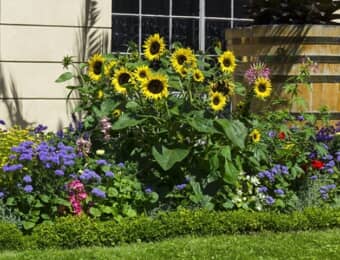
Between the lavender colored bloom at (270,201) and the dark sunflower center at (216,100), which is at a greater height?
the dark sunflower center at (216,100)

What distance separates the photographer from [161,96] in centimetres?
531

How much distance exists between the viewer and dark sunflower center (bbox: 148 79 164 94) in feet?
17.4

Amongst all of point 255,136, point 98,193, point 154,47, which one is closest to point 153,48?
point 154,47

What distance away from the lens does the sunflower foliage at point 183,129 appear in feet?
17.7

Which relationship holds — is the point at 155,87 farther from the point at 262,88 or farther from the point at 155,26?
the point at 155,26

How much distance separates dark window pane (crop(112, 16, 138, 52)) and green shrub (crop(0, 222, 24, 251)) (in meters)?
3.96

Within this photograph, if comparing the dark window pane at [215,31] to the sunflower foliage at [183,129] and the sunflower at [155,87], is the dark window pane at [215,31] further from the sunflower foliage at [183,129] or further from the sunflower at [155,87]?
the sunflower at [155,87]

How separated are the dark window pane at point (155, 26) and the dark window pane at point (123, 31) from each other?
0.11 meters

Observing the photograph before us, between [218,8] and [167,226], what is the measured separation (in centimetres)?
427

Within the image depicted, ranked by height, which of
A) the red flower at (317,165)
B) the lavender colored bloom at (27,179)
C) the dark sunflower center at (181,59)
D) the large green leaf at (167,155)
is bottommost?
the red flower at (317,165)

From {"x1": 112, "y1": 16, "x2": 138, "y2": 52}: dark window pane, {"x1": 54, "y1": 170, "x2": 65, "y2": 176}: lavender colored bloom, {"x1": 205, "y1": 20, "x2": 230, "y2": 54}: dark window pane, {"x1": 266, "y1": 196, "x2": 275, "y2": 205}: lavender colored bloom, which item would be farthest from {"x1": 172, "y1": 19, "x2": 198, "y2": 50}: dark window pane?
{"x1": 54, "y1": 170, "x2": 65, "y2": 176}: lavender colored bloom

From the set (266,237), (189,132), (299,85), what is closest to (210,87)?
(189,132)

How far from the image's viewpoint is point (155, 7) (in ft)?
28.5

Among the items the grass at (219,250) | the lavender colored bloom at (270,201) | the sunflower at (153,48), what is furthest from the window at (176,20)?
the grass at (219,250)
